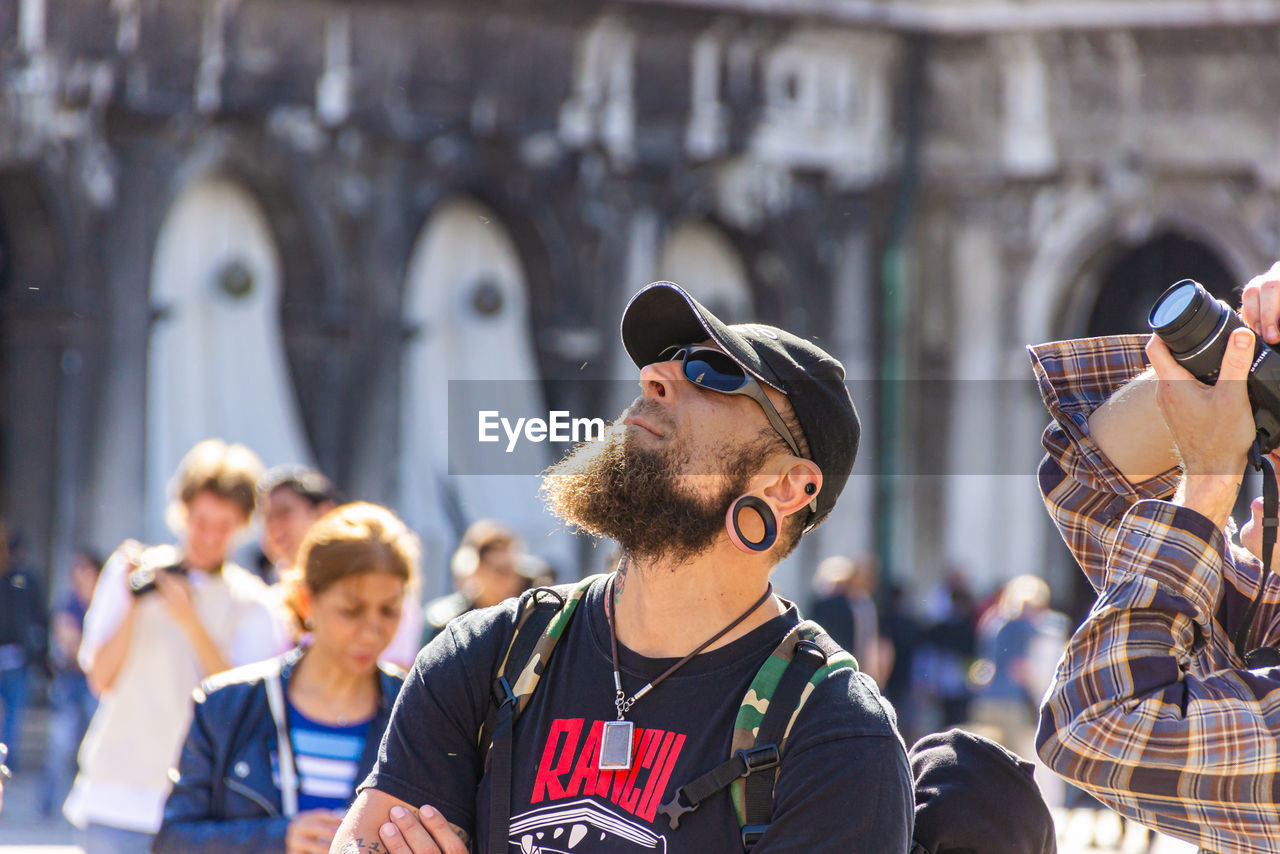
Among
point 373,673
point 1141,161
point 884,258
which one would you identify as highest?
point 1141,161

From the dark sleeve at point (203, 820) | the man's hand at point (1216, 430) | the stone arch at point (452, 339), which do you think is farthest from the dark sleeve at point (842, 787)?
the stone arch at point (452, 339)

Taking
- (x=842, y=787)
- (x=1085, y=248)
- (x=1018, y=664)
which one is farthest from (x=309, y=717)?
(x=1085, y=248)

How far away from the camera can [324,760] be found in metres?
2.95

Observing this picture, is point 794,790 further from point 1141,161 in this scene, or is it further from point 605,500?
point 1141,161

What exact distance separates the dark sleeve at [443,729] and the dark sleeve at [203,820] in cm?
97

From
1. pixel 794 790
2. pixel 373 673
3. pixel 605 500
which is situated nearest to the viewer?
pixel 794 790

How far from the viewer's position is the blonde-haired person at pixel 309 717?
278cm

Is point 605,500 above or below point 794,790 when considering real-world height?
above

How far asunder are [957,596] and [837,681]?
10.0 meters

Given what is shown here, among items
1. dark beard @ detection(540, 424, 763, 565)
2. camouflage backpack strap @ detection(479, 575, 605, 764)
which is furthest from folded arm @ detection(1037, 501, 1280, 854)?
camouflage backpack strap @ detection(479, 575, 605, 764)

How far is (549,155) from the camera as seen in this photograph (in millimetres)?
Result: 12164

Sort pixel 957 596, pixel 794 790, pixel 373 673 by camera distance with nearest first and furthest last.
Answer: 1. pixel 794 790
2. pixel 373 673
3. pixel 957 596

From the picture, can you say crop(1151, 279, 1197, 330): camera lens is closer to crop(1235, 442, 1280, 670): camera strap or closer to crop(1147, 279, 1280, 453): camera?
crop(1147, 279, 1280, 453): camera

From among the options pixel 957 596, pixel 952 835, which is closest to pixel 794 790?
pixel 952 835
